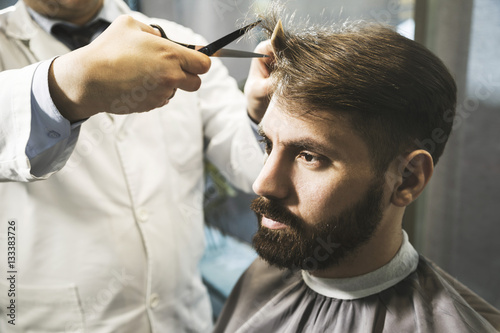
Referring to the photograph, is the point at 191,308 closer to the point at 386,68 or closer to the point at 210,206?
the point at 210,206

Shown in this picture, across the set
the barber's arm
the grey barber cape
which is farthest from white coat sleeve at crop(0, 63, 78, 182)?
the grey barber cape

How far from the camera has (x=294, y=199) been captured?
1000 millimetres

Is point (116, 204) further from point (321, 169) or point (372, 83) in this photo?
point (372, 83)

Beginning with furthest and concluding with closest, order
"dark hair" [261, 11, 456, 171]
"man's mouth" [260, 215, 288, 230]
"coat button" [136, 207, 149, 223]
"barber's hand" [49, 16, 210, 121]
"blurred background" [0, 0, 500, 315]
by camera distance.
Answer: "blurred background" [0, 0, 500, 315] → "coat button" [136, 207, 149, 223] → "man's mouth" [260, 215, 288, 230] → "dark hair" [261, 11, 456, 171] → "barber's hand" [49, 16, 210, 121]

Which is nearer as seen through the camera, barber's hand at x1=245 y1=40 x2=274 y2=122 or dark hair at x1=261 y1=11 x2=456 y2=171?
dark hair at x1=261 y1=11 x2=456 y2=171

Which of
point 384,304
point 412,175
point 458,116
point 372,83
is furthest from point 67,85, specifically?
point 458,116

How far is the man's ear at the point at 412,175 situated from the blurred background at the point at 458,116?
55cm

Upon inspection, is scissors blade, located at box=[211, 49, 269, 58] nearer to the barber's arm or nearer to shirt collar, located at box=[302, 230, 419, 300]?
the barber's arm

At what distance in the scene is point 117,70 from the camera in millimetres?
785

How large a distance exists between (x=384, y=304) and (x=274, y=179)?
1.51ft

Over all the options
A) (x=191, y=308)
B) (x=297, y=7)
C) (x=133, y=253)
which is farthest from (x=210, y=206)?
(x=297, y=7)

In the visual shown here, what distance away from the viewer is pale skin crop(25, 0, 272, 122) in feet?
2.57

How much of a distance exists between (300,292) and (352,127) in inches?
22.2

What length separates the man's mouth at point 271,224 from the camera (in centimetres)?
102
